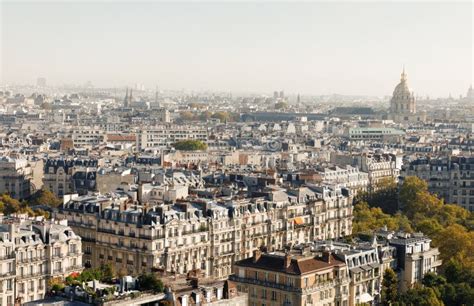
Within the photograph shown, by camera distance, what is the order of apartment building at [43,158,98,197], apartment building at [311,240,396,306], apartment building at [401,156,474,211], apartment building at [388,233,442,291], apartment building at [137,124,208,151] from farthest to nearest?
apartment building at [137,124,208,151] < apartment building at [401,156,474,211] < apartment building at [43,158,98,197] < apartment building at [388,233,442,291] < apartment building at [311,240,396,306]

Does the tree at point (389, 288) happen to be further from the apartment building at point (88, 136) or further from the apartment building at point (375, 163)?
the apartment building at point (88, 136)

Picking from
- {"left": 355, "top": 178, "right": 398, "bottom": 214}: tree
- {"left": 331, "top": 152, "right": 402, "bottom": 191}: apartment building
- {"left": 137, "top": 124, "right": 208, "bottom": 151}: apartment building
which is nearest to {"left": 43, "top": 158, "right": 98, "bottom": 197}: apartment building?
{"left": 355, "top": 178, "right": 398, "bottom": 214}: tree

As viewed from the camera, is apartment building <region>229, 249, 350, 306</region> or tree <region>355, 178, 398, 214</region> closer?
apartment building <region>229, 249, 350, 306</region>

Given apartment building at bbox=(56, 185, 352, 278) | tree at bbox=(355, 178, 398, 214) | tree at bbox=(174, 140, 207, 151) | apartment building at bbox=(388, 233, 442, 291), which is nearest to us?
apartment building at bbox=(388, 233, 442, 291)

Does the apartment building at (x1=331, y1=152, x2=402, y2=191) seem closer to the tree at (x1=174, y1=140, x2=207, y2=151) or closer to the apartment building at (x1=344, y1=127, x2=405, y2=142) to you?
the tree at (x1=174, y1=140, x2=207, y2=151)

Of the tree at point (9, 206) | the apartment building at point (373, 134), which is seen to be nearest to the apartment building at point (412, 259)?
the tree at point (9, 206)

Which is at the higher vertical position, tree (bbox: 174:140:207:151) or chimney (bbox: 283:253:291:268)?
chimney (bbox: 283:253:291:268)
